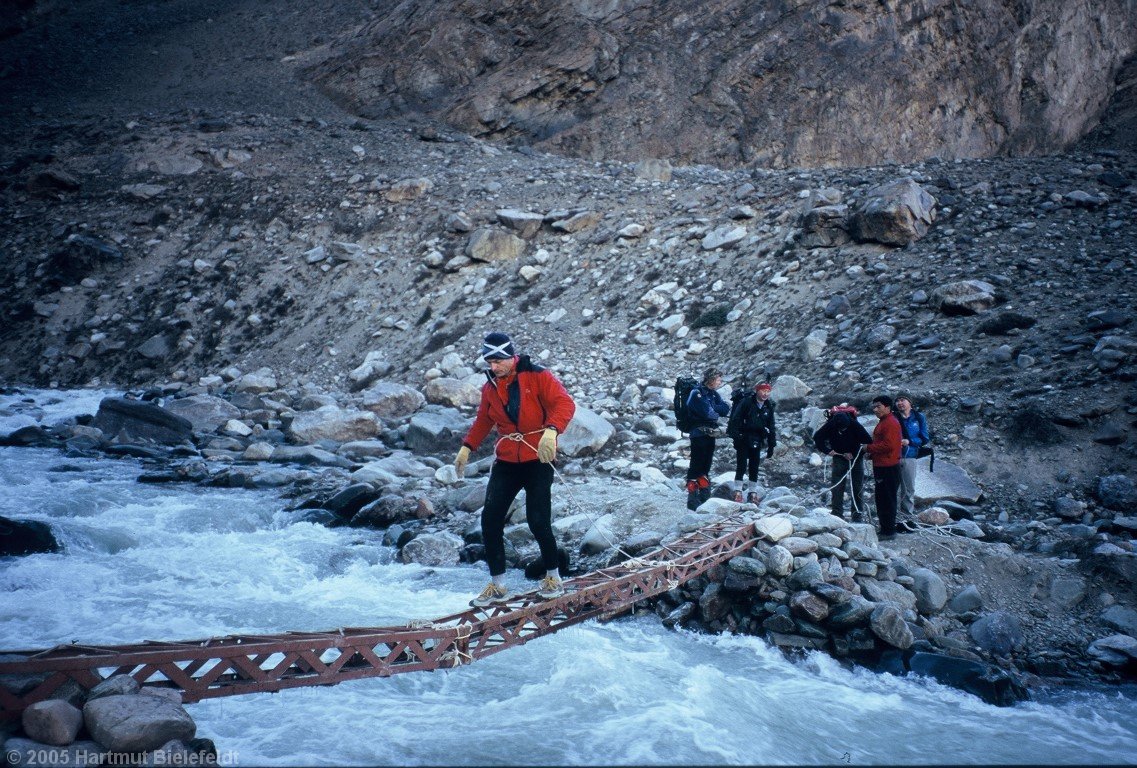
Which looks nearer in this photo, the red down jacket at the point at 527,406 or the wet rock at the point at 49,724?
the wet rock at the point at 49,724

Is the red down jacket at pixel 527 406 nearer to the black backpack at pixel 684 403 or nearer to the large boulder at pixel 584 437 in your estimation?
the black backpack at pixel 684 403

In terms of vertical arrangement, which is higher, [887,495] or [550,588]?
[887,495]

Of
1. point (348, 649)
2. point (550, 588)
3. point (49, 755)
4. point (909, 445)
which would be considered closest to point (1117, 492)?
point (909, 445)

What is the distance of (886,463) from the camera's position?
278 inches

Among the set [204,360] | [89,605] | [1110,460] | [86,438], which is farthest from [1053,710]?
[204,360]

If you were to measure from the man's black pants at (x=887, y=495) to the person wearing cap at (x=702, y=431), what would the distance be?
164cm

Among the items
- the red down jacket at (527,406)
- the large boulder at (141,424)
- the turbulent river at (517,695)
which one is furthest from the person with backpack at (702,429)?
the large boulder at (141,424)

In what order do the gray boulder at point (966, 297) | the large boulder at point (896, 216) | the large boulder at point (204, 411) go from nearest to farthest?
the gray boulder at point (966, 297) → the large boulder at point (896, 216) → the large boulder at point (204, 411)

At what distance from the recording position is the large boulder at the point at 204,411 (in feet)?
43.9

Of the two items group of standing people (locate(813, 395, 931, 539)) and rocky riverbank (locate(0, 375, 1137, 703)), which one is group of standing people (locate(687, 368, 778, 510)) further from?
group of standing people (locate(813, 395, 931, 539))

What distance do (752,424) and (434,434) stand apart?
18.8 ft

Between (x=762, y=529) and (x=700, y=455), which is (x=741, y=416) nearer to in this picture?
(x=700, y=455)

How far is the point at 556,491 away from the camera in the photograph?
29.4 ft

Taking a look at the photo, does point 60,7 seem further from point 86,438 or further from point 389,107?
point 86,438
